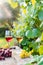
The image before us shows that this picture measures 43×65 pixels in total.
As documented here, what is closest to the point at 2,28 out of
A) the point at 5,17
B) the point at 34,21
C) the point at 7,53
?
the point at 5,17

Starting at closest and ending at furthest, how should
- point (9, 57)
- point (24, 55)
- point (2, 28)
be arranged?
point (24, 55)
point (9, 57)
point (2, 28)

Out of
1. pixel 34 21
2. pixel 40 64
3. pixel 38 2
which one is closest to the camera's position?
pixel 40 64

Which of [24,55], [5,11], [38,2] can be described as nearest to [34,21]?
[38,2]

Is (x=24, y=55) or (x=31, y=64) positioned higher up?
(x=31, y=64)

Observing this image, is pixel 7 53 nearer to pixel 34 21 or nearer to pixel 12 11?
pixel 34 21

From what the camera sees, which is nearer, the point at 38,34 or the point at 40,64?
the point at 40,64

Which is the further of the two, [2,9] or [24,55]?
[2,9]

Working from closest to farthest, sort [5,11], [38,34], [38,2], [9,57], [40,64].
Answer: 1. [40,64]
2. [38,34]
3. [38,2]
4. [9,57]
5. [5,11]

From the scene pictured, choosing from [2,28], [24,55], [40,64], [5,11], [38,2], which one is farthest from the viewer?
[2,28]

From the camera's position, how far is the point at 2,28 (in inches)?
561

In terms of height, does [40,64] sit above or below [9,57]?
above

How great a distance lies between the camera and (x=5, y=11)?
13.1 m

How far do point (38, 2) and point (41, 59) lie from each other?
0.25 m

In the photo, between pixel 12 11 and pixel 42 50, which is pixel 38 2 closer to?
pixel 42 50
